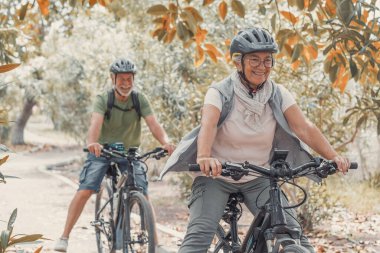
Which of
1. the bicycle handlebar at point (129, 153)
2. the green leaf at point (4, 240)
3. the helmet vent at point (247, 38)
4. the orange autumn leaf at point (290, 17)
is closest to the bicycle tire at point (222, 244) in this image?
the helmet vent at point (247, 38)

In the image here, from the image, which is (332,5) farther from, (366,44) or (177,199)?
(177,199)

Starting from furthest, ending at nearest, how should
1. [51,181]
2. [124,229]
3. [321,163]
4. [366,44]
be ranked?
[51,181] < [124,229] < [366,44] < [321,163]

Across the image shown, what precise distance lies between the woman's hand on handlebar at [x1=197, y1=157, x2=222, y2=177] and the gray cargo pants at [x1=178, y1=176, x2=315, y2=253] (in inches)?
18.3

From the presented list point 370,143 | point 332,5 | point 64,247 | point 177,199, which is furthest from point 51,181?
point 332,5

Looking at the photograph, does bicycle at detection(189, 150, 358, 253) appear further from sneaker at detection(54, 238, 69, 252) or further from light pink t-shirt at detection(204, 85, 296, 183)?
sneaker at detection(54, 238, 69, 252)

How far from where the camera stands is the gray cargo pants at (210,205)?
3789 millimetres

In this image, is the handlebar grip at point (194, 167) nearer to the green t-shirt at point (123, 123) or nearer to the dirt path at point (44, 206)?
the dirt path at point (44, 206)

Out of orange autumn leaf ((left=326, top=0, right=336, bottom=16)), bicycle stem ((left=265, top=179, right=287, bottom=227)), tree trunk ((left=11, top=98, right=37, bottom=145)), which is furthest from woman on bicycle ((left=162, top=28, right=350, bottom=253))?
tree trunk ((left=11, top=98, right=37, bottom=145))

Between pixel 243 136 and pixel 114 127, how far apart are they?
8.20ft

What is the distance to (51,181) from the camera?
16.1 m

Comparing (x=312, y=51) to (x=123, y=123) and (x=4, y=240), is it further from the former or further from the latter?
(x=4, y=240)

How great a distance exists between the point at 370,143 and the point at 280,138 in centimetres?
855

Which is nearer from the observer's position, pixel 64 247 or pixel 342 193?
pixel 64 247

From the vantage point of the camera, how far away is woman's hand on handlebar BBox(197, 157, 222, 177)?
3428mm
